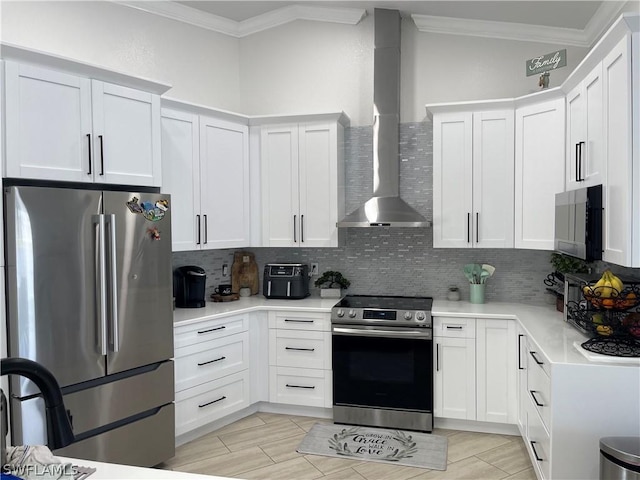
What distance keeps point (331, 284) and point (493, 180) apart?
161 cm

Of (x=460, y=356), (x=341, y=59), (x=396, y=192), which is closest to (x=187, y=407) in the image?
(x=460, y=356)

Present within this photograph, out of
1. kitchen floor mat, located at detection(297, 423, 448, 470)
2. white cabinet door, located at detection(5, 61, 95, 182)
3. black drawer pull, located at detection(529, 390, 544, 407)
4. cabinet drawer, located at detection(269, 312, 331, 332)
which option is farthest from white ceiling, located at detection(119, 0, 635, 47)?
kitchen floor mat, located at detection(297, 423, 448, 470)

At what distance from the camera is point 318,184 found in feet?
14.4

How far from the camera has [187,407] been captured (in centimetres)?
361

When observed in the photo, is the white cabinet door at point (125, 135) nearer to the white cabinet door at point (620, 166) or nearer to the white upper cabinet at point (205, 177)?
the white upper cabinet at point (205, 177)

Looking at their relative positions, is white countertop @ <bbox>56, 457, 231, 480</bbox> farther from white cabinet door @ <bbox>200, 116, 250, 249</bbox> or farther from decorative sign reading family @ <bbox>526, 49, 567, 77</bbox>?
decorative sign reading family @ <bbox>526, 49, 567, 77</bbox>

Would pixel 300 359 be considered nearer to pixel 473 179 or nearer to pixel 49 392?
pixel 473 179

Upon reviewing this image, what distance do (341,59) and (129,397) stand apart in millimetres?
3258

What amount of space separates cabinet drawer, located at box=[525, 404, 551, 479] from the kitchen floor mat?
556 millimetres

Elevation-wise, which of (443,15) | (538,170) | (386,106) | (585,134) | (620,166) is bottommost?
(620,166)

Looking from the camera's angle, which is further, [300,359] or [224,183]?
[224,183]

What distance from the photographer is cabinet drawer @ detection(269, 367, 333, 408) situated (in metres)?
4.09

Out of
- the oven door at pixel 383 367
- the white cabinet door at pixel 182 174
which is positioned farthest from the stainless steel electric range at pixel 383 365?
the white cabinet door at pixel 182 174
